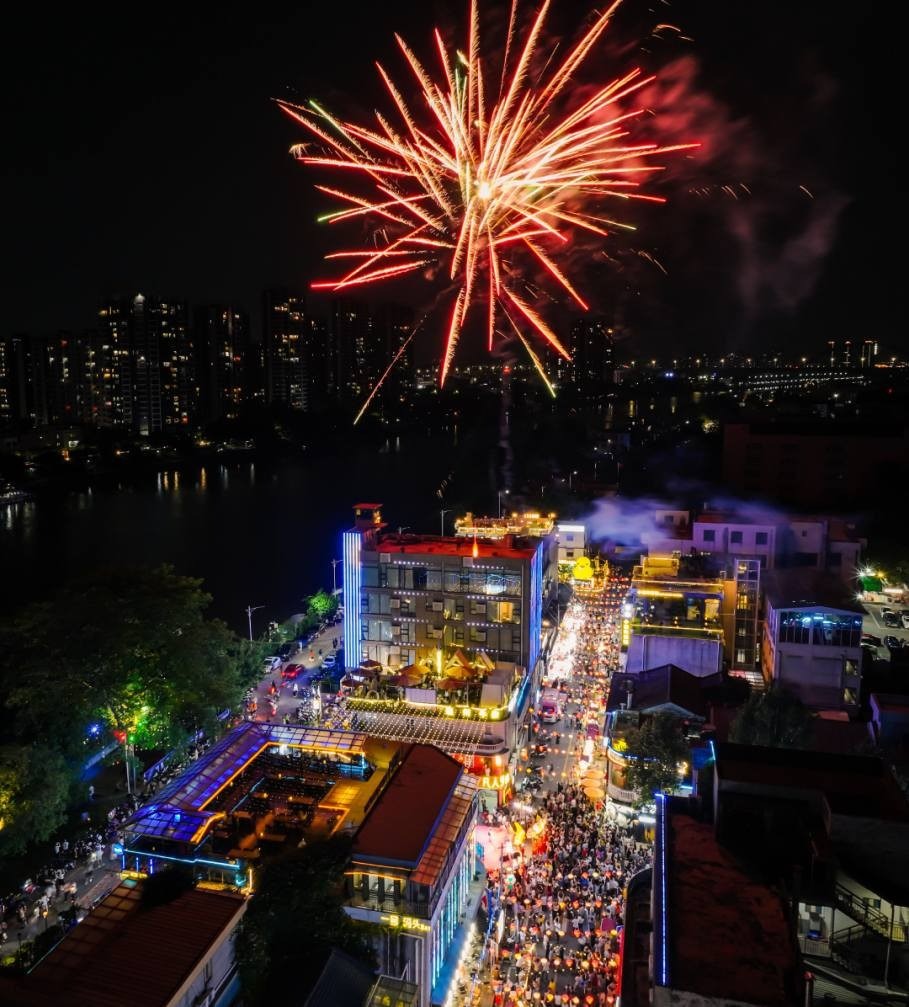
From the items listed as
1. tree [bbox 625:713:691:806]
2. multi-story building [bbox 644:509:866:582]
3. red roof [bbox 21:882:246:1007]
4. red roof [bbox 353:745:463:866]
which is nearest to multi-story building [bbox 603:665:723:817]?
tree [bbox 625:713:691:806]

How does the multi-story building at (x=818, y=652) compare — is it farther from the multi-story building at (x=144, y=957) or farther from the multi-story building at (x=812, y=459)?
the multi-story building at (x=812, y=459)

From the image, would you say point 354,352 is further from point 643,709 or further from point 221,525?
point 643,709

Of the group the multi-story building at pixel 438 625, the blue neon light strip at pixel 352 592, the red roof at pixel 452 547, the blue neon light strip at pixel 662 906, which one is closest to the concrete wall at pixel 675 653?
the multi-story building at pixel 438 625

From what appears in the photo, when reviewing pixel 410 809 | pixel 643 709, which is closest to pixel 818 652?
pixel 643 709

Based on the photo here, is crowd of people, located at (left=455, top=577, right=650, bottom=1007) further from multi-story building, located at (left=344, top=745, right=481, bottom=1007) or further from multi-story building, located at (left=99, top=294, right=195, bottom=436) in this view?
multi-story building, located at (left=99, top=294, right=195, bottom=436)

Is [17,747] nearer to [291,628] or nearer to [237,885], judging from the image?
[237,885]

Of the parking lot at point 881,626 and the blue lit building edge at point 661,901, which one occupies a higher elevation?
the blue lit building edge at point 661,901
